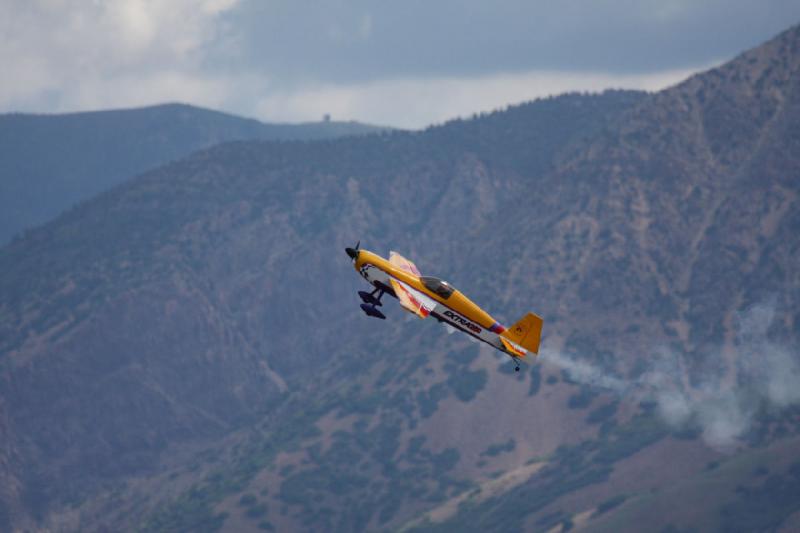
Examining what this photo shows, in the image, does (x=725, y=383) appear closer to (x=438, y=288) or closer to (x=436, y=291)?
(x=436, y=291)

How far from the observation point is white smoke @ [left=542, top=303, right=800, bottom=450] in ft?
490

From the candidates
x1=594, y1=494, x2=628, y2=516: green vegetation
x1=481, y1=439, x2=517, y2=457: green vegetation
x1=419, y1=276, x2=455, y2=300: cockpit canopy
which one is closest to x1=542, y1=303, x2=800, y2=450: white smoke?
x1=594, y1=494, x2=628, y2=516: green vegetation

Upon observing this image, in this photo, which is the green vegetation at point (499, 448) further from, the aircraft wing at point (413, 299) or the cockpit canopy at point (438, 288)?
the aircraft wing at point (413, 299)

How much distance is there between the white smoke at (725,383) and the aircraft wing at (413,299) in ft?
273

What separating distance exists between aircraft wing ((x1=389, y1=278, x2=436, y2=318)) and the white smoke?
83.1 metres

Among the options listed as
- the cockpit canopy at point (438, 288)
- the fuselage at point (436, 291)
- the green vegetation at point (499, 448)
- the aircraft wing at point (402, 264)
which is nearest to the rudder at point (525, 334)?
the fuselage at point (436, 291)

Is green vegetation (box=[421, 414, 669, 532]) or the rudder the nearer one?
the rudder

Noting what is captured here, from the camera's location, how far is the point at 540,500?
506 ft

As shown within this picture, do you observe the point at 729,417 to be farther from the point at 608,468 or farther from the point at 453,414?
the point at 453,414

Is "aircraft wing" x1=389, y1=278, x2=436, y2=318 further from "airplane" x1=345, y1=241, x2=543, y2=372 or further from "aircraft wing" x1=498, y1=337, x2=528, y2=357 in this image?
"aircraft wing" x1=498, y1=337, x2=528, y2=357

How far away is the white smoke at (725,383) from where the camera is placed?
149 metres

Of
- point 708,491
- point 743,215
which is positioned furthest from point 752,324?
point 708,491

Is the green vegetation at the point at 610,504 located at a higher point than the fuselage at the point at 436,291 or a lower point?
lower

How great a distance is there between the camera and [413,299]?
221 feet
